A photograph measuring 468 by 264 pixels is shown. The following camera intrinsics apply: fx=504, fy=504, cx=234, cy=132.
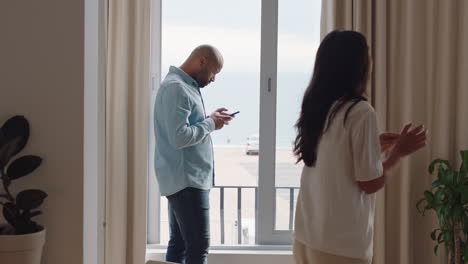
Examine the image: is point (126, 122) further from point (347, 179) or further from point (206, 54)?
point (347, 179)

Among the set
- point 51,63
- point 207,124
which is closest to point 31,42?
point 51,63

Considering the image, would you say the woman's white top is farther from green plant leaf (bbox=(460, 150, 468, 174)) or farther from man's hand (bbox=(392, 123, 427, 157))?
green plant leaf (bbox=(460, 150, 468, 174))

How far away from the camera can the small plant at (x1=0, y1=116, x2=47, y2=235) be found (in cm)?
157

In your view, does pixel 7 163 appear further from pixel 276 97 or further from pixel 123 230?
pixel 276 97

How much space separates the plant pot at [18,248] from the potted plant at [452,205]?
6.43ft

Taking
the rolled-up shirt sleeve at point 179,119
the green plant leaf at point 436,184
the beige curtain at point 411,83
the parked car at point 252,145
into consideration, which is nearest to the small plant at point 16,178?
the rolled-up shirt sleeve at point 179,119

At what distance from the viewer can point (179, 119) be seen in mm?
2275

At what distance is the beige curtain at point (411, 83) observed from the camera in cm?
279

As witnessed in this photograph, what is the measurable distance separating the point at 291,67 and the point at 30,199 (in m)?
1.88

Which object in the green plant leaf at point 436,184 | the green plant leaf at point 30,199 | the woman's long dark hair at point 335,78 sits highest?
the woman's long dark hair at point 335,78

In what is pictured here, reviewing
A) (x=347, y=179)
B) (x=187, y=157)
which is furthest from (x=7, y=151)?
(x=347, y=179)

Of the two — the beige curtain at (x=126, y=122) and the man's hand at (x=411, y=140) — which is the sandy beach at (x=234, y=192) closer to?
the beige curtain at (x=126, y=122)

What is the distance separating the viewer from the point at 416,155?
2.86m

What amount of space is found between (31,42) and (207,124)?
93 centimetres
